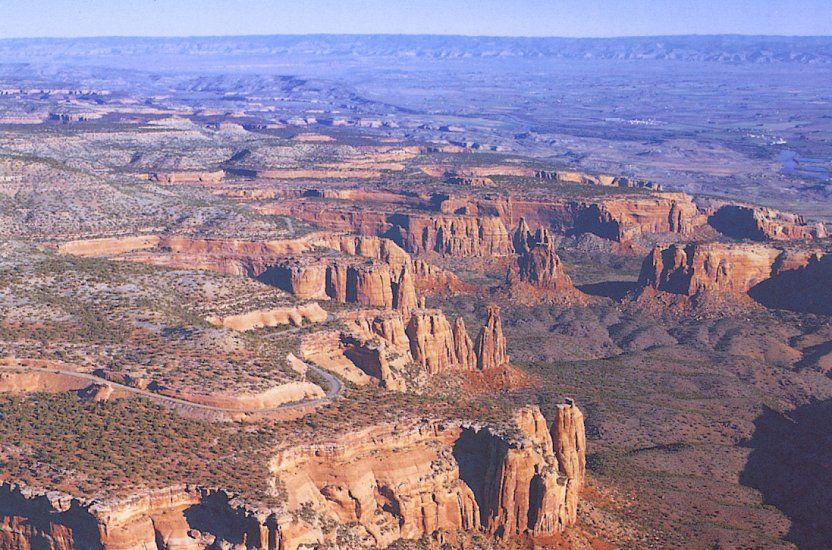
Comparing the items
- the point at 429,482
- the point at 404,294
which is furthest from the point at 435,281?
the point at 429,482

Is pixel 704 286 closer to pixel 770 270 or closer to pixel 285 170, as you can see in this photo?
pixel 770 270

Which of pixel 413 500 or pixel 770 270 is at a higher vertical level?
pixel 413 500

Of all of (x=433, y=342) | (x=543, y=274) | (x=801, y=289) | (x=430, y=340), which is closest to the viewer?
(x=430, y=340)

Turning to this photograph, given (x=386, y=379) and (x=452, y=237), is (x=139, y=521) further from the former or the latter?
(x=452, y=237)

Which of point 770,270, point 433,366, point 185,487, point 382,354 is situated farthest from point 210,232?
point 185,487

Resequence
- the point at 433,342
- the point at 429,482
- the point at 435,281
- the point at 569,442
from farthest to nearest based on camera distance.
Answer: the point at 435,281, the point at 433,342, the point at 569,442, the point at 429,482

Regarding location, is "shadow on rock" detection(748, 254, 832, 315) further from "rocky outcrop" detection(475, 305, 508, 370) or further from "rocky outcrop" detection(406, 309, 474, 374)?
"rocky outcrop" detection(406, 309, 474, 374)
